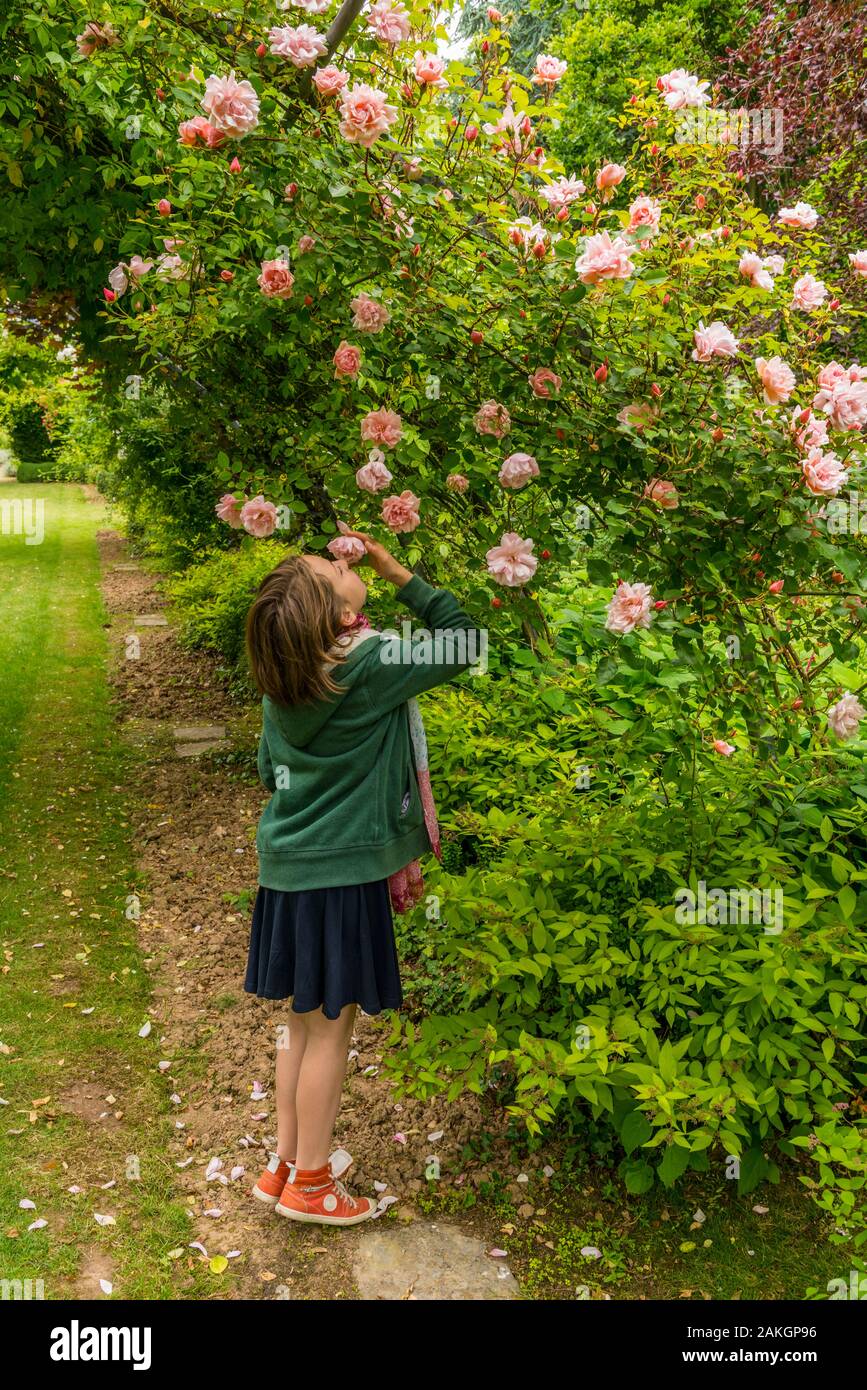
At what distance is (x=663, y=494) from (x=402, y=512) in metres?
0.68

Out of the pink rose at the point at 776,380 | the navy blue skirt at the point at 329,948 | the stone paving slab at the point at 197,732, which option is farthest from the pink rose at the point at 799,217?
the stone paving slab at the point at 197,732

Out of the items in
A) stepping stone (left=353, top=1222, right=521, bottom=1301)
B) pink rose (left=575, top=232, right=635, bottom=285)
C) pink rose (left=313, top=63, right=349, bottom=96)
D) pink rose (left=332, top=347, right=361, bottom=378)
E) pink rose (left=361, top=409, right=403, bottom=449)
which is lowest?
stepping stone (left=353, top=1222, right=521, bottom=1301)

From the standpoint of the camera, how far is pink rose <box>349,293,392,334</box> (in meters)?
2.52

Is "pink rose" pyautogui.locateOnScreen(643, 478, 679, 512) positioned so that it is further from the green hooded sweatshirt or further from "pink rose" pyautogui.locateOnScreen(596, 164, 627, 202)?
"pink rose" pyautogui.locateOnScreen(596, 164, 627, 202)

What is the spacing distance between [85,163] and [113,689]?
16.8ft

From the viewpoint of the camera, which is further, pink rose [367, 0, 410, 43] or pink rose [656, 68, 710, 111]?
pink rose [656, 68, 710, 111]

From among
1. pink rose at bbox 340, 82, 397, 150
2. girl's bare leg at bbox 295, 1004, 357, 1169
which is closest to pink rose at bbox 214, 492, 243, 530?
pink rose at bbox 340, 82, 397, 150

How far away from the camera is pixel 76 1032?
364 cm

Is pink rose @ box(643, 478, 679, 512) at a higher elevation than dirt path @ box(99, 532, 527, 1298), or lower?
higher

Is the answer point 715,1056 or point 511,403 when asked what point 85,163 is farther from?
point 715,1056

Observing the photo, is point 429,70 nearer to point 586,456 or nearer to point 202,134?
point 202,134

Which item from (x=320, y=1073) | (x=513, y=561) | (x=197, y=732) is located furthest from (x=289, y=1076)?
(x=197, y=732)

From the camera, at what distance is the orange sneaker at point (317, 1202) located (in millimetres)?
2693

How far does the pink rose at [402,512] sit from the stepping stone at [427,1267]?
187 centimetres
